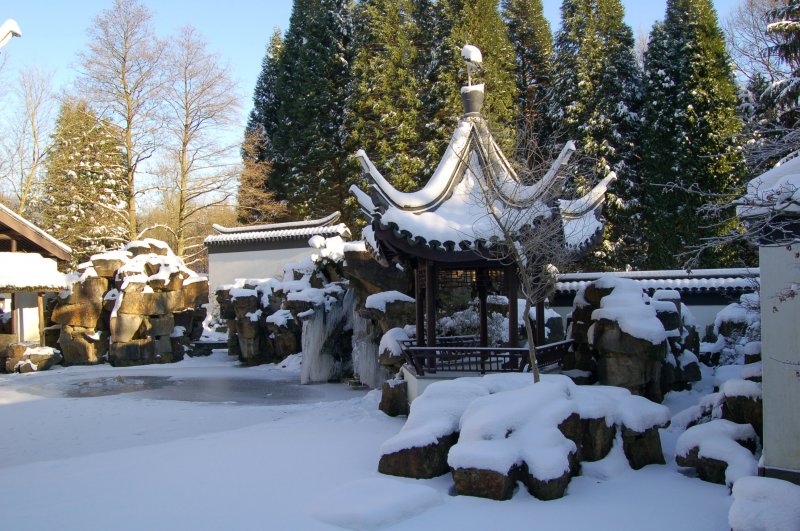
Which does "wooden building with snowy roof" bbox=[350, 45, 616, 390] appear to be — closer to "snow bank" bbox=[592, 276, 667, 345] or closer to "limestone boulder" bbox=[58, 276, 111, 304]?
"snow bank" bbox=[592, 276, 667, 345]

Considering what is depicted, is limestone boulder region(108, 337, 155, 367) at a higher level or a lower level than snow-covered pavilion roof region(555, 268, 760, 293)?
lower

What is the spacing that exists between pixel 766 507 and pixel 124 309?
16.6 meters

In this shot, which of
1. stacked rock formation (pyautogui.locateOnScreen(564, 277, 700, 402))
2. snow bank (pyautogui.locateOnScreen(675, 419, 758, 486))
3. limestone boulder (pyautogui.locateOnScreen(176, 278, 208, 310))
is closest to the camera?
snow bank (pyautogui.locateOnScreen(675, 419, 758, 486))

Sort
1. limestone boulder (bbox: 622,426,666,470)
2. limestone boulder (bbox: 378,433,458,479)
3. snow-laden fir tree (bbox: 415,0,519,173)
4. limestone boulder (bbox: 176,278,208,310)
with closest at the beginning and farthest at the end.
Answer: limestone boulder (bbox: 378,433,458,479)
limestone boulder (bbox: 622,426,666,470)
limestone boulder (bbox: 176,278,208,310)
snow-laden fir tree (bbox: 415,0,519,173)

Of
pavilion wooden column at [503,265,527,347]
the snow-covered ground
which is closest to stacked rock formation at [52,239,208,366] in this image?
the snow-covered ground

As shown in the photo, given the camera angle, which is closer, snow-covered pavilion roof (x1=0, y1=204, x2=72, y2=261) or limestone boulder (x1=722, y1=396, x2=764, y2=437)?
limestone boulder (x1=722, y1=396, x2=764, y2=437)

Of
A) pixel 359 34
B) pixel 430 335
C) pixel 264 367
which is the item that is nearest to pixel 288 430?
pixel 430 335

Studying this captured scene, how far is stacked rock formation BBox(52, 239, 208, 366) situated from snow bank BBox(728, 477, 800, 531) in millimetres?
16432

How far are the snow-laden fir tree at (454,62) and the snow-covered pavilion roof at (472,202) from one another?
13435 millimetres

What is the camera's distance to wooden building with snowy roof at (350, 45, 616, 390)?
722cm

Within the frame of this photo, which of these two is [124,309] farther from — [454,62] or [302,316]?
[454,62]

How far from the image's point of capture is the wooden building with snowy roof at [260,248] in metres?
22.6

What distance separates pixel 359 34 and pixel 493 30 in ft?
19.2

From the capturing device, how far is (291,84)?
28562 millimetres
